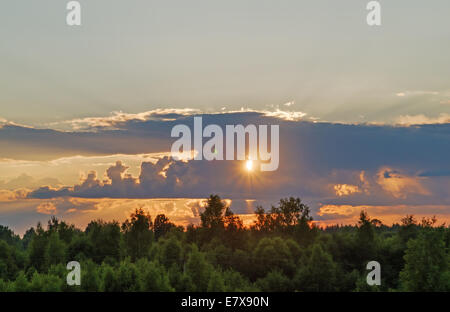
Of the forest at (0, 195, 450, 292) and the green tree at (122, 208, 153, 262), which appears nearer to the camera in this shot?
the forest at (0, 195, 450, 292)

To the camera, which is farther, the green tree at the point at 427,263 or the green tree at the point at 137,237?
the green tree at the point at 137,237

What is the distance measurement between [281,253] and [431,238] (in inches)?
1490

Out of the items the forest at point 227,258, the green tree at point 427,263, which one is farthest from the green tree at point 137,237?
the green tree at point 427,263

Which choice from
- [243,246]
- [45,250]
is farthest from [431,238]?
[45,250]

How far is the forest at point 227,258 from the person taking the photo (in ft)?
231

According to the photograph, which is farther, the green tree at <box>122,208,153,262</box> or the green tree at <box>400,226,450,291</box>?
the green tree at <box>122,208,153,262</box>

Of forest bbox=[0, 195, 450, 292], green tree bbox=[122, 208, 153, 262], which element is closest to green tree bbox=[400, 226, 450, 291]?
forest bbox=[0, 195, 450, 292]

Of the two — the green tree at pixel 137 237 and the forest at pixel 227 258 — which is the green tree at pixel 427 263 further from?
the green tree at pixel 137 237

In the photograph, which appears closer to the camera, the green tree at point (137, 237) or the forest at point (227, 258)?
the forest at point (227, 258)

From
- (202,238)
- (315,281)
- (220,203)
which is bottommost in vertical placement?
(315,281)

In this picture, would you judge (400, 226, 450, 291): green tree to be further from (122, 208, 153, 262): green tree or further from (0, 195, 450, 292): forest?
(122, 208, 153, 262): green tree

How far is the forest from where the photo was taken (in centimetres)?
7044
